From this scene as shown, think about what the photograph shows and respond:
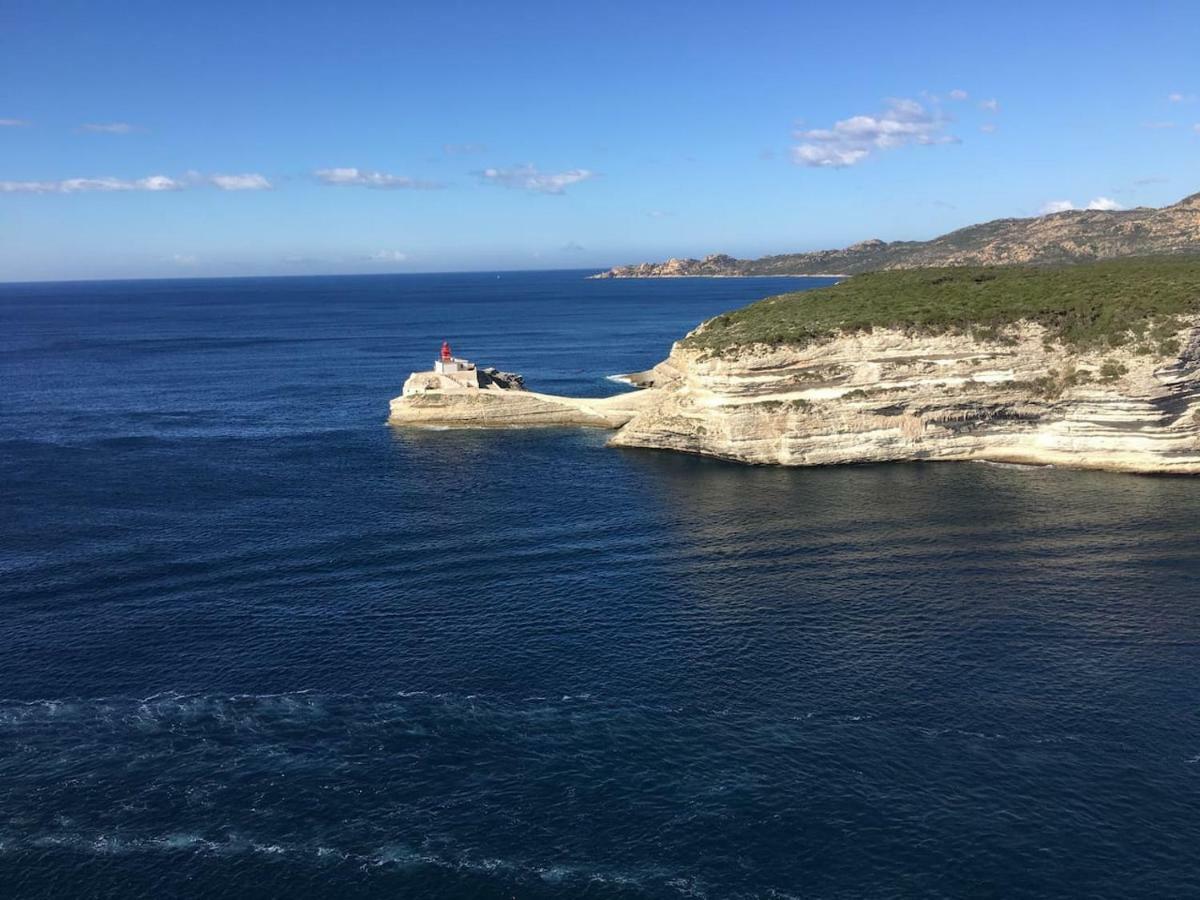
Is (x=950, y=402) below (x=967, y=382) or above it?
below

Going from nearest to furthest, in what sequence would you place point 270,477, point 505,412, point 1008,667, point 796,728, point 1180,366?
point 796,728
point 1008,667
point 1180,366
point 270,477
point 505,412

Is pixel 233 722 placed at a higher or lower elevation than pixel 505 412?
lower

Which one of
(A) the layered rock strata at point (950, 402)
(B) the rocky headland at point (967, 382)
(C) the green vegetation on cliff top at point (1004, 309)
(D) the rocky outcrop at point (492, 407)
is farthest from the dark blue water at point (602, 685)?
(D) the rocky outcrop at point (492, 407)

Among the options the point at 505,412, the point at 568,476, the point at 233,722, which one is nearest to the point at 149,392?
the point at 505,412

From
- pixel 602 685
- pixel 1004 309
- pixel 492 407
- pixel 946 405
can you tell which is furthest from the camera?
pixel 492 407

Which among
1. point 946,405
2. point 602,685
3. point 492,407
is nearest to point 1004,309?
point 946,405

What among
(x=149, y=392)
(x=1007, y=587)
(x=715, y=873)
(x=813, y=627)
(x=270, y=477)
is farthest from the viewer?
(x=149, y=392)

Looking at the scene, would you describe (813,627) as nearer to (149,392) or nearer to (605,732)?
(605,732)

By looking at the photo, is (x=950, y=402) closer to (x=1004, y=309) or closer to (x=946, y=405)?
(x=946, y=405)
